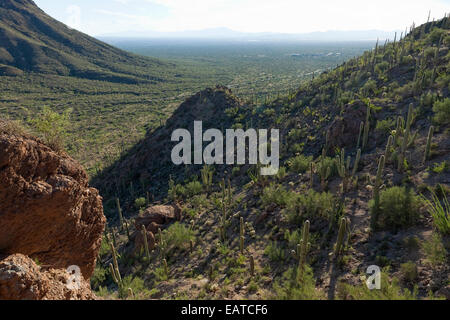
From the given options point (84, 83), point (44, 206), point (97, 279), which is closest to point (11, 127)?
point (44, 206)

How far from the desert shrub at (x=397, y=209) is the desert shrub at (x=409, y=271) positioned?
1.99 metres

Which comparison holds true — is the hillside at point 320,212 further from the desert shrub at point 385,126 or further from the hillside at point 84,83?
the hillside at point 84,83

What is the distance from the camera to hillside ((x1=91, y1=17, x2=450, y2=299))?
7367 mm

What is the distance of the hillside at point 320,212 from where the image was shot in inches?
290

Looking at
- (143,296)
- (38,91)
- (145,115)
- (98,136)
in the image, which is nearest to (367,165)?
(143,296)

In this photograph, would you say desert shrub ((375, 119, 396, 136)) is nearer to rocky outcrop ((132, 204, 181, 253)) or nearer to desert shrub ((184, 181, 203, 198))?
desert shrub ((184, 181, 203, 198))

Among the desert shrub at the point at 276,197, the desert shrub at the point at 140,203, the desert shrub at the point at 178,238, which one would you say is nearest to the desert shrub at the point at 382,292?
the desert shrub at the point at 276,197

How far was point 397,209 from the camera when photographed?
8320mm

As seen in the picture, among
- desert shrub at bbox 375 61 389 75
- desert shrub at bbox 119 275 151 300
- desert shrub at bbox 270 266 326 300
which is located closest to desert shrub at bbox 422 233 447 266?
desert shrub at bbox 270 266 326 300

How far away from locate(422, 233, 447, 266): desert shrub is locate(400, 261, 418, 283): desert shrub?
436 millimetres

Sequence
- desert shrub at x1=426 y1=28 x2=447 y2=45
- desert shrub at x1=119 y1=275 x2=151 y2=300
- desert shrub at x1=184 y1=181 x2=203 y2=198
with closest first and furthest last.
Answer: desert shrub at x1=119 y1=275 x2=151 y2=300
desert shrub at x1=184 y1=181 x2=203 y2=198
desert shrub at x1=426 y1=28 x2=447 y2=45

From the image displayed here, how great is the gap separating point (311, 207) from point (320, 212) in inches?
16.1

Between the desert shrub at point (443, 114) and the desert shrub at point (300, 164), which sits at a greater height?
the desert shrub at point (443, 114)

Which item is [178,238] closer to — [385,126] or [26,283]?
[26,283]
